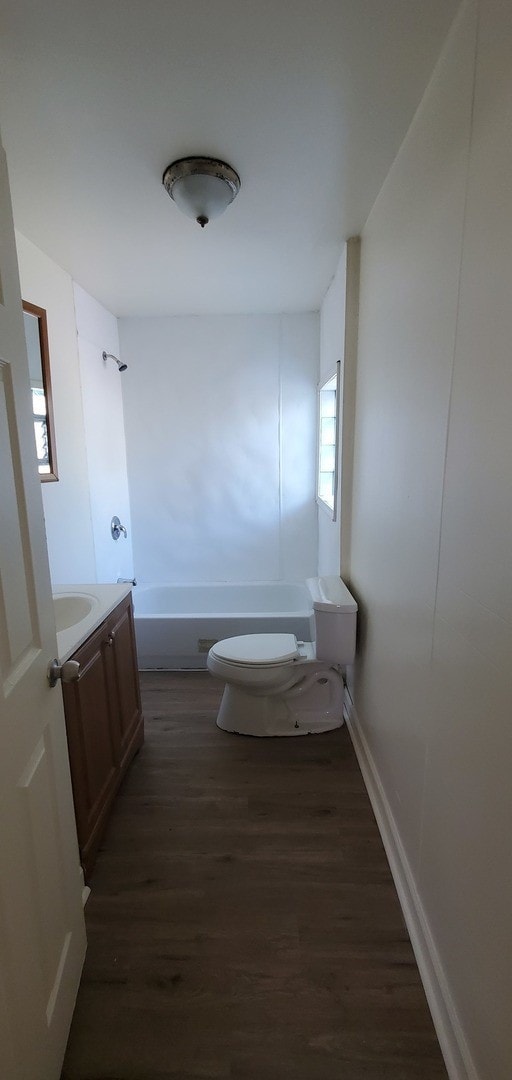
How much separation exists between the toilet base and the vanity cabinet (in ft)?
1.59

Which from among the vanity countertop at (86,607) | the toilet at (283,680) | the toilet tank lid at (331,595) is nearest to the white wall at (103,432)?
the vanity countertop at (86,607)

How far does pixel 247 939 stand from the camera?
135 centimetres

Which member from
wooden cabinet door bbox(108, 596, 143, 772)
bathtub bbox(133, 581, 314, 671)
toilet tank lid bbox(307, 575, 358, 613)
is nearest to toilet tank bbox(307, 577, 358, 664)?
toilet tank lid bbox(307, 575, 358, 613)

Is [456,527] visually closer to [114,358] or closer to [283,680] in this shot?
[283,680]

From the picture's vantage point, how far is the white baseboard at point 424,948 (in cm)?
103

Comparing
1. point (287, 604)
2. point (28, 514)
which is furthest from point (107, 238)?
point (287, 604)

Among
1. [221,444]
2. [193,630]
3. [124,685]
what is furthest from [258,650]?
[221,444]

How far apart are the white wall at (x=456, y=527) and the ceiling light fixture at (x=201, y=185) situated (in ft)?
1.84

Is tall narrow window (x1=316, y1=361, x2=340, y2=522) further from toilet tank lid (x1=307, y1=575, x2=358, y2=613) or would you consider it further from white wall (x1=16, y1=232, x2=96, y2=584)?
white wall (x1=16, y1=232, x2=96, y2=584)

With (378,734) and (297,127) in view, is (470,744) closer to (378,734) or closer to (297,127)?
(378,734)

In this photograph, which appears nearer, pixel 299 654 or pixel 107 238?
pixel 107 238

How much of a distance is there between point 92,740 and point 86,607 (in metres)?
0.52

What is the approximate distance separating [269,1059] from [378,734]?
3.24 ft

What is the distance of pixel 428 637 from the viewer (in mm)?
1245
